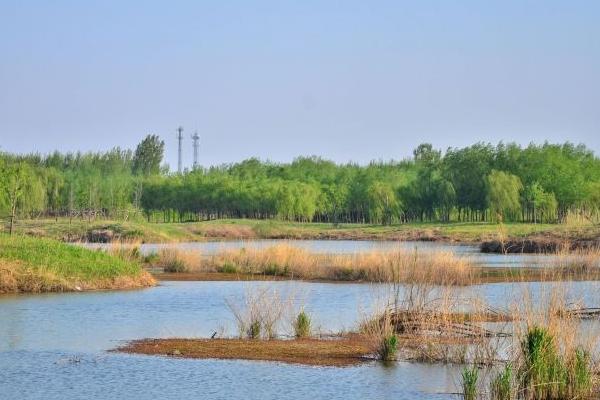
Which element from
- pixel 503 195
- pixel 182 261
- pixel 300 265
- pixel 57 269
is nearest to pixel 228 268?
pixel 182 261

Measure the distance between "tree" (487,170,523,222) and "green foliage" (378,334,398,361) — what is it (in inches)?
3072

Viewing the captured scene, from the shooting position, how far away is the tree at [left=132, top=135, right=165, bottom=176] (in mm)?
163875

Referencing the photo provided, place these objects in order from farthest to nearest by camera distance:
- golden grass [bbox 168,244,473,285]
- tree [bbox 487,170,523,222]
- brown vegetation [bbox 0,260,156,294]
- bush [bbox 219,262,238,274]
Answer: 1. tree [bbox 487,170,523,222]
2. bush [bbox 219,262,238,274]
3. golden grass [bbox 168,244,473,285]
4. brown vegetation [bbox 0,260,156,294]

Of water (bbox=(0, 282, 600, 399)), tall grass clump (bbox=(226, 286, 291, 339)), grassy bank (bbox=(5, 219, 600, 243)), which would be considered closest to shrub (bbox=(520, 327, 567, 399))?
water (bbox=(0, 282, 600, 399))

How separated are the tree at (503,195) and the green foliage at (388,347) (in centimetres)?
7802

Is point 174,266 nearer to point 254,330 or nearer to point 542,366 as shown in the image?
point 254,330

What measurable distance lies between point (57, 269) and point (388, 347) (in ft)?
56.1

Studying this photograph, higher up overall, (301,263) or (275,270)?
(301,263)

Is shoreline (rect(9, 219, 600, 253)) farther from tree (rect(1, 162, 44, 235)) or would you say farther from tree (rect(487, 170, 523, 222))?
tree (rect(487, 170, 523, 222))

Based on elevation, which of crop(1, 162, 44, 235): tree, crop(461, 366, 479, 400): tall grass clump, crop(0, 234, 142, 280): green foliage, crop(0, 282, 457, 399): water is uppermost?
crop(1, 162, 44, 235): tree

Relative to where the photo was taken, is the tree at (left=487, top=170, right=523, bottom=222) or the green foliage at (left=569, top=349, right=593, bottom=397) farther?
the tree at (left=487, top=170, right=523, bottom=222)

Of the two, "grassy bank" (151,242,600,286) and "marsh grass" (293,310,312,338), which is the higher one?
"grassy bank" (151,242,600,286)

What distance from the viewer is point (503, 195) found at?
9856cm

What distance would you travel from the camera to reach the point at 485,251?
65.0 meters
